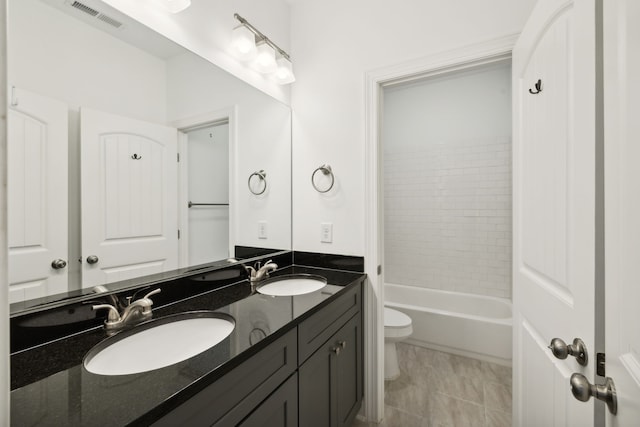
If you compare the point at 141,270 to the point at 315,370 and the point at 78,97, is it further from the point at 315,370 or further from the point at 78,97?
the point at 315,370

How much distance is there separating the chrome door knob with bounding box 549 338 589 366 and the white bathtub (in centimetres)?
183

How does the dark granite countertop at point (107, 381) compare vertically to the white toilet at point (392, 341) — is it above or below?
above

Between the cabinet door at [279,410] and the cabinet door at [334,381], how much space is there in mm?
45

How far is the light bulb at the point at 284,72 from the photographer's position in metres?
1.78

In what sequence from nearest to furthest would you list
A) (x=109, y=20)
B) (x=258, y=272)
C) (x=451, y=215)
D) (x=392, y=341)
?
1. (x=109, y=20)
2. (x=258, y=272)
3. (x=392, y=341)
4. (x=451, y=215)

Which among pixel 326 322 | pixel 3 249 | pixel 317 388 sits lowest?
pixel 317 388

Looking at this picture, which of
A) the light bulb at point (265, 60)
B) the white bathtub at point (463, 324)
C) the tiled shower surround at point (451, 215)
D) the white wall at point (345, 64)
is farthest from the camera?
the tiled shower surround at point (451, 215)

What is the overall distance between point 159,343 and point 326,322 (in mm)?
652

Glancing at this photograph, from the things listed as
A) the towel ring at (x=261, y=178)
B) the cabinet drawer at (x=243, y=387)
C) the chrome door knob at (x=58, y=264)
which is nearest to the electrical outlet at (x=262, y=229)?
the towel ring at (x=261, y=178)

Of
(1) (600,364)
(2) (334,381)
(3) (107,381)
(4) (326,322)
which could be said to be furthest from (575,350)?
(3) (107,381)

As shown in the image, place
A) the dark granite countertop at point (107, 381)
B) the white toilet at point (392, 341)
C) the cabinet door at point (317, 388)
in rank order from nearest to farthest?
the dark granite countertop at point (107, 381)
the cabinet door at point (317, 388)
the white toilet at point (392, 341)

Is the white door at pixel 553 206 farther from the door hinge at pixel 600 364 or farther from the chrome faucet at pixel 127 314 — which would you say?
the chrome faucet at pixel 127 314

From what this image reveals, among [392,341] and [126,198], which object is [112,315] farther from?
[392,341]

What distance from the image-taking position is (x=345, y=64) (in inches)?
69.1
